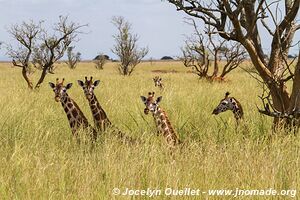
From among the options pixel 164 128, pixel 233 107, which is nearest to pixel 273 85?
pixel 233 107

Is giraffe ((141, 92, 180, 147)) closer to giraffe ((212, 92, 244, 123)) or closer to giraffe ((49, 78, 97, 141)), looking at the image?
giraffe ((49, 78, 97, 141))

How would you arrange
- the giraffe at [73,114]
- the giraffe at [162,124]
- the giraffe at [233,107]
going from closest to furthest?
the giraffe at [162,124] < the giraffe at [73,114] < the giraffe at [233,107]

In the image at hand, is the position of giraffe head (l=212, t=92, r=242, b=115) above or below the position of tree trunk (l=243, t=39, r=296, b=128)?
below

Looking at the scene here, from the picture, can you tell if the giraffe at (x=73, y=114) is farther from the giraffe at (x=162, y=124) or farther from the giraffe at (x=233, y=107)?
the giraffe at (x=233, y=107)

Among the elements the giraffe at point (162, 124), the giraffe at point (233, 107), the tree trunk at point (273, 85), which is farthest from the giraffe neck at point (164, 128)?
the tree trunk at point (273, 85)

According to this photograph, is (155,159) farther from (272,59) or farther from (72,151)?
(272,59)

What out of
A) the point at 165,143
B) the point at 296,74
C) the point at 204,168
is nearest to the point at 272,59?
the point at 296,74

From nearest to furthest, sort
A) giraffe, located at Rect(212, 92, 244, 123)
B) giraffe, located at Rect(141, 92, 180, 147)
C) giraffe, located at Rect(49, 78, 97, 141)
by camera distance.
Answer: giraffe, located at Rect(141, 92, 180, 147)
giraffe, located at Rect(49, 78, 97, 141)
giraffe, located at Rect(212, 92, 244, 123)

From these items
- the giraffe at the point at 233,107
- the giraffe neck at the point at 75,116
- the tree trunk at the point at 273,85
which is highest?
the tree trunk at the point at 273,85

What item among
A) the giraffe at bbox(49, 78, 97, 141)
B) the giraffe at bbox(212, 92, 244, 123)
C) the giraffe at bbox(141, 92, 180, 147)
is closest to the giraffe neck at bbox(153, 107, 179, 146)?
the giraffe at bbox(141, 92, 180, 147)

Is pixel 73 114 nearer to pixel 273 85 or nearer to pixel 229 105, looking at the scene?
pixel 229 105

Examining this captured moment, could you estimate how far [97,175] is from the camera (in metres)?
3.64

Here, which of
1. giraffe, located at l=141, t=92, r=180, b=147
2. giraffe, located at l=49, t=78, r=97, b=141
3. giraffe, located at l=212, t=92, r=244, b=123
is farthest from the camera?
giraffe, located at l=212, t=92, r=244, b=123

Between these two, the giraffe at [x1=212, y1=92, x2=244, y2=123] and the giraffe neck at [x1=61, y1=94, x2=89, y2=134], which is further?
the giraffe at [x1=212, y1=92, x2=244, y2=123]
